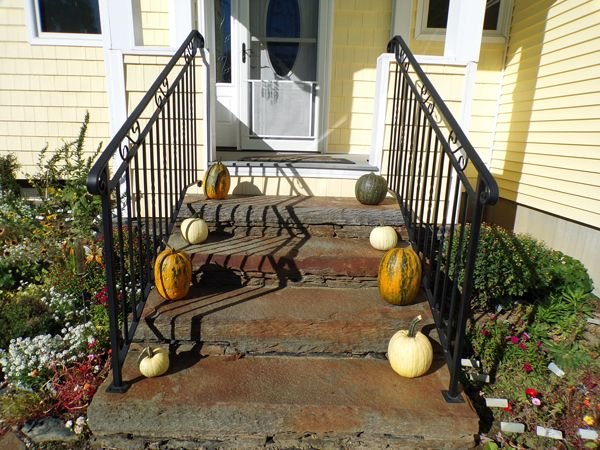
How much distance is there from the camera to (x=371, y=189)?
9.96 feet

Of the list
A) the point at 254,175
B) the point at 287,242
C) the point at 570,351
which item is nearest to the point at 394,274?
the point at 287,242

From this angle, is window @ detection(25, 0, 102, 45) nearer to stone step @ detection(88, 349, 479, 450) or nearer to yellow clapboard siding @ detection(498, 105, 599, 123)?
stone step @ detection(88, 349, 479, 450)

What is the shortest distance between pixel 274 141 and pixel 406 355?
317 centimetres

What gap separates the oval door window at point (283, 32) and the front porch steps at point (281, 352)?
2.25 metres

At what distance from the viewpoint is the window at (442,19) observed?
4.41 metres

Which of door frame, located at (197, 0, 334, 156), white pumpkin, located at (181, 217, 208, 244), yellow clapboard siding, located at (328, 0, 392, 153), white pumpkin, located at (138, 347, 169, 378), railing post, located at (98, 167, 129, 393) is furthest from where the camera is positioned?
yellow clapboard siding, located at (328, 0, 392, 153)

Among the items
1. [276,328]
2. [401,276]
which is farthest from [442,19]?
[276,328]

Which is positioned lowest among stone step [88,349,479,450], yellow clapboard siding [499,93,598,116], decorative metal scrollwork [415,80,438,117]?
stone step [88,349,479,450]

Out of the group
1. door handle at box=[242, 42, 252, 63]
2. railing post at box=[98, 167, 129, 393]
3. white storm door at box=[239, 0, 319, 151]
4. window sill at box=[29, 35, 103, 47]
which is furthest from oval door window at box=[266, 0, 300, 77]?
railing post at box=[98, 167, 129, 393]

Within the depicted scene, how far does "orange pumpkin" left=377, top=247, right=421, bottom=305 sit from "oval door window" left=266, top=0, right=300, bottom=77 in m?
3.06

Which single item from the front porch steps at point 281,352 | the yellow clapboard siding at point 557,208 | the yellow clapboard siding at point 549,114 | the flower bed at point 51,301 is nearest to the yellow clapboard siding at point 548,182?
the yellow clapboard siding at point 557,208

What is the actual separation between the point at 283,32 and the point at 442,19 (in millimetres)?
1814

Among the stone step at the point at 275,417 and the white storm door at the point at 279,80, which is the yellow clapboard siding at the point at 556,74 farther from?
the stone step at the point at 275,417

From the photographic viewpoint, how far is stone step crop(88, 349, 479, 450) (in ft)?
5.65
